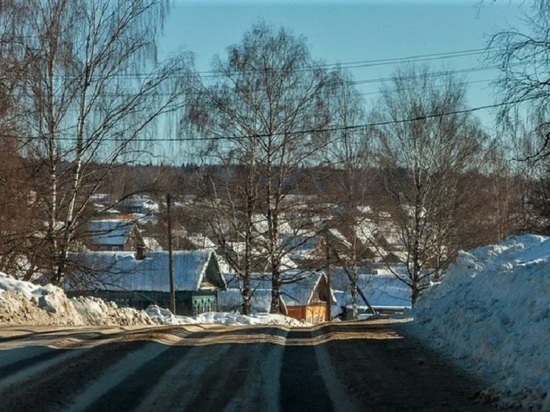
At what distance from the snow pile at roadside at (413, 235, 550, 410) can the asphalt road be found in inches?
16.3

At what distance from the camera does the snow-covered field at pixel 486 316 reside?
827 centimetres

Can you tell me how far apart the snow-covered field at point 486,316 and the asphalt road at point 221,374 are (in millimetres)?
432

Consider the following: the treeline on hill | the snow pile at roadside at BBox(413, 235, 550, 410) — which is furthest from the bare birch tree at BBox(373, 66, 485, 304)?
the snow pile at roadside at BBox(413, 235, 550, 410)

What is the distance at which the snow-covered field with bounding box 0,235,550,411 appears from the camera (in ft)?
27.1

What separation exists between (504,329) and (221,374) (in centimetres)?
371

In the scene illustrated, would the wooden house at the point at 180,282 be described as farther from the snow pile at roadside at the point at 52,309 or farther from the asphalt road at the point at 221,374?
the asphalt road at the point at 221,374

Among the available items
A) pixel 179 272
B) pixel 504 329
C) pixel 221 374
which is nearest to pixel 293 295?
pixel 179 272

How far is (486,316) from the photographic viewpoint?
11.8 metres

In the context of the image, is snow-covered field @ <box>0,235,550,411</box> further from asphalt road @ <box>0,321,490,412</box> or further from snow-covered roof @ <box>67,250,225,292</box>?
snow-covered roof @ <box>67,250,225,292</box>

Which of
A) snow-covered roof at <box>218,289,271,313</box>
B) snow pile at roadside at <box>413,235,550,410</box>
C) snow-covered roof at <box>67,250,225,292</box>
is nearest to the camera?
snow pile at roadside at <box>413,235,550,410</box>

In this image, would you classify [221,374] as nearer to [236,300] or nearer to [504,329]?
[504,329]


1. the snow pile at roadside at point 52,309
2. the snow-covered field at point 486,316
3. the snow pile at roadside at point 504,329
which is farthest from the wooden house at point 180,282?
the snow pile at roadside at point 504,329

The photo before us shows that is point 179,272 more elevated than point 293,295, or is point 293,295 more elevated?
point 179,272

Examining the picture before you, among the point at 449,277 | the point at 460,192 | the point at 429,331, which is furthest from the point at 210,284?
the point at 429,331
